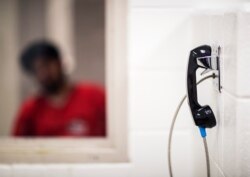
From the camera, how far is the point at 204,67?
0.84 metres

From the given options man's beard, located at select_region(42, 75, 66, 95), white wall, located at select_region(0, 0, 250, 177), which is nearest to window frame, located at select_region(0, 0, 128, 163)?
white wall, located at select_region(0, 0, 250, 177)

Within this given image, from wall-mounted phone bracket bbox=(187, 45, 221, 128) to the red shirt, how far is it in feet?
4.57

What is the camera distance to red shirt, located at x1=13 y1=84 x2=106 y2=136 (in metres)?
2.14

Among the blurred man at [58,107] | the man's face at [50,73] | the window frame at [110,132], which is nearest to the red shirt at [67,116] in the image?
the blurred man at [58,107]

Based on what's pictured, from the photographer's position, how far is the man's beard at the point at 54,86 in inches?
91.7

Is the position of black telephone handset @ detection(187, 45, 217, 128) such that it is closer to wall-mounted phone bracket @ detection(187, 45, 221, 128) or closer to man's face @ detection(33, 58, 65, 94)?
wall-mounted phone bracket @ detection(187, 45, 221, 128)

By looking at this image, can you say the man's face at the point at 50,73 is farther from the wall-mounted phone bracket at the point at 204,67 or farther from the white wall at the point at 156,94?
the wall-mounted phone bracket at the point at 204,67

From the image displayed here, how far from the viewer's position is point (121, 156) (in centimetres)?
114

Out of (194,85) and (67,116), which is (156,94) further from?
(67,116)

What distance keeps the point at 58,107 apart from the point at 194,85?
1.45 m

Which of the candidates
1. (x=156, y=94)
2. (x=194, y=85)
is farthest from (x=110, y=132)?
(x=194, y=85)

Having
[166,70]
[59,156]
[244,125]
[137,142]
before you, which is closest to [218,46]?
[244,125]

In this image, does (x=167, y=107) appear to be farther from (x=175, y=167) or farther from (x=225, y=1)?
(x=225, y=1)

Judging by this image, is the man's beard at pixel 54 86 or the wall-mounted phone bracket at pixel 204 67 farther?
the man's beard at pixel 54 86
